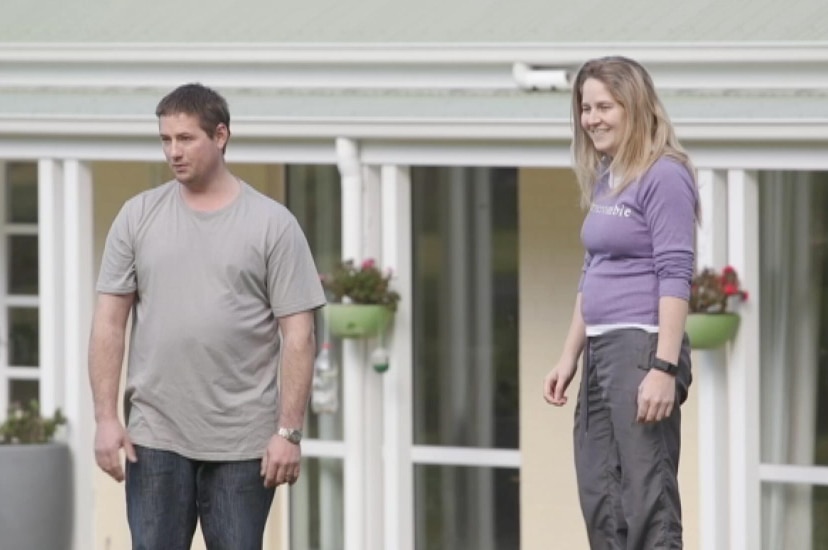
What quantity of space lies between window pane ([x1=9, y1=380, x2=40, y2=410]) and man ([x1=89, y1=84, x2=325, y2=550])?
551cm

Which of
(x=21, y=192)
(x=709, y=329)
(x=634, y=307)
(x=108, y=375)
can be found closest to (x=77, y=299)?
(x=21, y=192)

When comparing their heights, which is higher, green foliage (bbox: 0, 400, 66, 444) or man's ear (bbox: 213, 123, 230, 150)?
man's ear (bbox: 213, 123, 230, 150)

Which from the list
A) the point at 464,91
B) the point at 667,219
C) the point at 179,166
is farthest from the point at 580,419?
the point at 464,91

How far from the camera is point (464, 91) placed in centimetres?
830

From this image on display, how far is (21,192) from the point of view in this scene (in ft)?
34.9

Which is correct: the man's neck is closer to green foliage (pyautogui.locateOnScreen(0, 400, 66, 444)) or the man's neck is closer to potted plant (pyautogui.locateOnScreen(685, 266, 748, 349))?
potted plant (pyautogui.locateOnScreen(685, 266, 748, 349))

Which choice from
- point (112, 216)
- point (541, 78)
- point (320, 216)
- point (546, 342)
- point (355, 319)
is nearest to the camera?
point (541, 78)

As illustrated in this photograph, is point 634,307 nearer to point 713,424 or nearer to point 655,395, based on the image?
point 655,395

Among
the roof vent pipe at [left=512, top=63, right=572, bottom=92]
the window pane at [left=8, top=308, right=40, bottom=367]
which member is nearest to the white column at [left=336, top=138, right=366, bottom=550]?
the roof vent pipe at [left=512, top=63, right=572, bottom=92]

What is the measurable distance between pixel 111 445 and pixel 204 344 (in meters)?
0.34

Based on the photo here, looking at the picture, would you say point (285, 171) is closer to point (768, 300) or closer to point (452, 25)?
point (452, 25)

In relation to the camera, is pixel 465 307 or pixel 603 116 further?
pixel 465 307

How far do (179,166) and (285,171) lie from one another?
4791mm

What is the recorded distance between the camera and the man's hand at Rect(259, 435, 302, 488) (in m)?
5.13
